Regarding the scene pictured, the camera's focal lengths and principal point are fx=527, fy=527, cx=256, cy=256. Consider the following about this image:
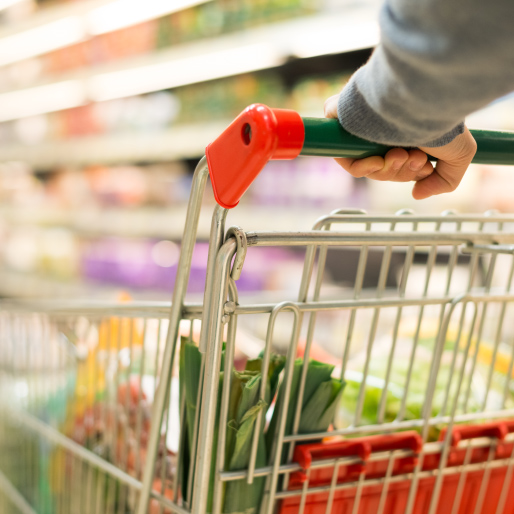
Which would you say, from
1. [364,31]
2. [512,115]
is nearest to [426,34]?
[512,115]

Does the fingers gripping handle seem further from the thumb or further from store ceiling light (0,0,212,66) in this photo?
store ceiling light (0,0,212,66)

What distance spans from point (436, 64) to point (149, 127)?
10.2 feet

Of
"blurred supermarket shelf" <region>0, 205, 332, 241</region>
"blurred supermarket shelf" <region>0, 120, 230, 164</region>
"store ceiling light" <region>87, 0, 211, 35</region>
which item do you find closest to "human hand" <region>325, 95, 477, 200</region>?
"blurred supermarket shelf" <region>0, 205, 332, 241</region>

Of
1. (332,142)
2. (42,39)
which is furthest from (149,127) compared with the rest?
(332,142)

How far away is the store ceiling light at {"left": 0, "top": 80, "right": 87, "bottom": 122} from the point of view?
12.7 feet

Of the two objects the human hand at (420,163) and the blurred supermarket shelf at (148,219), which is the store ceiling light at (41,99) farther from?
the human hand at (420,163)

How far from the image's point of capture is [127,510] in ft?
3.53

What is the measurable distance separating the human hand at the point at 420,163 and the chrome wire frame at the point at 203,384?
3.0 inches

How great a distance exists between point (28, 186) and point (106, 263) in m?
1.35

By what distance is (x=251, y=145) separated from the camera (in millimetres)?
515

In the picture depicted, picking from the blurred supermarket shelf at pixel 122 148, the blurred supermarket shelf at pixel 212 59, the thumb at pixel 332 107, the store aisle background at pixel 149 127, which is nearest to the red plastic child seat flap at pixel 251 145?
the thumb at pixel 332 107

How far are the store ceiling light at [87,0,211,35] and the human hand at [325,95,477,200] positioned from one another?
2497 millimetres

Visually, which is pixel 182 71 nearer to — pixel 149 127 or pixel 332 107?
pixel 149 127

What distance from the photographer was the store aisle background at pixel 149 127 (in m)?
2.37
